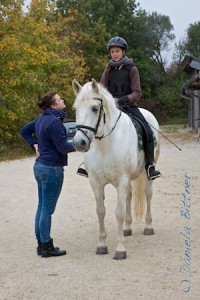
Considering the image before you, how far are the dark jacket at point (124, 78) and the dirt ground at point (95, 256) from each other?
1991mm

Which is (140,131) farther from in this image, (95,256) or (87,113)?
(95,256)

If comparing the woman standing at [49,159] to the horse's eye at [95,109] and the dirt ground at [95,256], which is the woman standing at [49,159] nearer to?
the dirt ground at [95,256]

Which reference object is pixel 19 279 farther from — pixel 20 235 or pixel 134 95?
pixel 134 95

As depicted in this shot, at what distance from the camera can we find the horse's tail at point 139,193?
685 centimetres

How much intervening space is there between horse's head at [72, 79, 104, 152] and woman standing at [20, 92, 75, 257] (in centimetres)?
50

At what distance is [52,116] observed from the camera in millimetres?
5594

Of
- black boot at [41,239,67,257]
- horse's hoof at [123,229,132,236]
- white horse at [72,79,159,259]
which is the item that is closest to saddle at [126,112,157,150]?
white horse at [72,79,159,259]

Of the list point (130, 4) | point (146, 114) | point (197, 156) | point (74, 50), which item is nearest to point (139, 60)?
point (130, 4)

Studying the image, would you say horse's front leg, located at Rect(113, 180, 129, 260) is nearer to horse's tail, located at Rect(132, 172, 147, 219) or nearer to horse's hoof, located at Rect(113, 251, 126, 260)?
horse's hoof, located at Rect(113, 251, 126, 260)

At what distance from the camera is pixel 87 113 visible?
5.05 metres

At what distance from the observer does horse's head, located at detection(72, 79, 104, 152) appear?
4875 mm

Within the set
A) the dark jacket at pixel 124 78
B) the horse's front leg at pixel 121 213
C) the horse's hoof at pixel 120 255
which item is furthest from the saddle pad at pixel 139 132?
the horse's hoof at pixel 120 255

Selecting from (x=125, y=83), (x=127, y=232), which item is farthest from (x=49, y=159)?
(x=127, y=232)

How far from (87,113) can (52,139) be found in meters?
0.67
